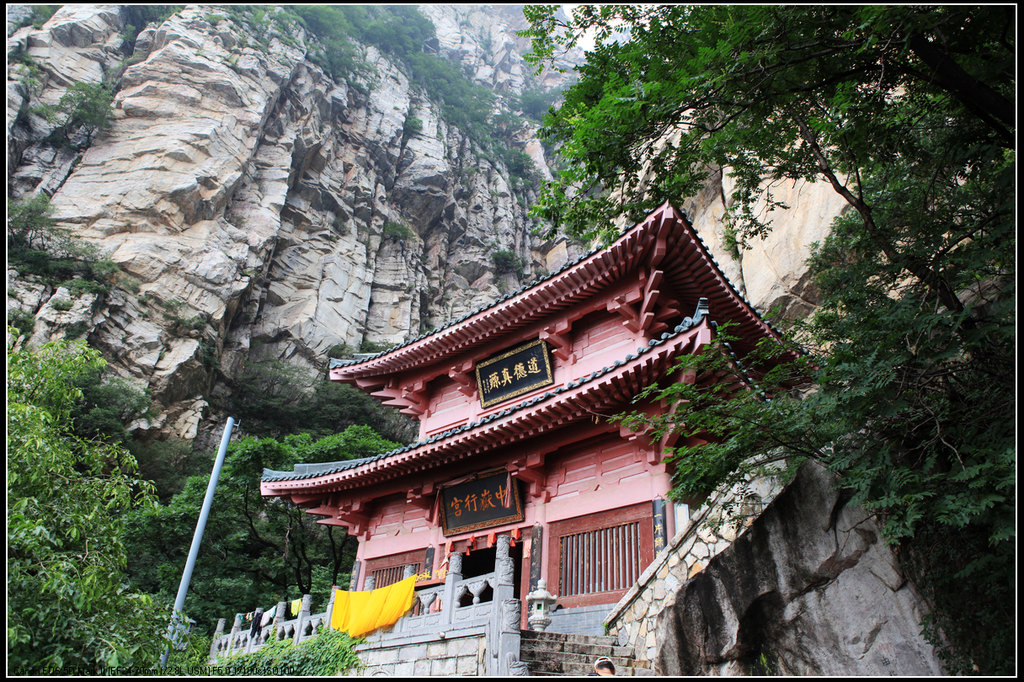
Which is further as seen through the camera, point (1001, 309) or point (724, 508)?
point (724, 508)

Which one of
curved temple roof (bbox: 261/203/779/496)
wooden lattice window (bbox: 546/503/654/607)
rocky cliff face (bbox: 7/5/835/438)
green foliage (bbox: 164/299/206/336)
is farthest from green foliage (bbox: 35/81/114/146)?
wooden lattice window (bbox: 546/503/654/607)

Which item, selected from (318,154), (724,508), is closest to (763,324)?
(724,508)

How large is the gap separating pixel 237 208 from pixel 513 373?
28513mm

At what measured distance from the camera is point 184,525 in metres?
19.1

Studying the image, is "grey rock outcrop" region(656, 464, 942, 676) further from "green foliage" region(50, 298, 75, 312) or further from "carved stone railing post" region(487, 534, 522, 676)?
"green foliage" region(50, 298, 75, 312)

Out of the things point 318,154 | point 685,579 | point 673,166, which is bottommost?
point 685,579

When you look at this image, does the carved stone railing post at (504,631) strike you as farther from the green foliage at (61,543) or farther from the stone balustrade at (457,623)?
the green foliage at (61,543)

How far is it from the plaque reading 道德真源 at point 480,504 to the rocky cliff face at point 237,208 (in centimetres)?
1212

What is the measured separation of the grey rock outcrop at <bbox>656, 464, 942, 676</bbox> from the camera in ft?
20.8

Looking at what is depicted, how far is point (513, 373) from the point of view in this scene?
1377 centimetres

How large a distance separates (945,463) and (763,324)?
6.52m

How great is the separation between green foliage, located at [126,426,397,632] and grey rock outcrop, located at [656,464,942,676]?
15.6 metres

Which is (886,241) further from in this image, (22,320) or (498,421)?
(22,320)

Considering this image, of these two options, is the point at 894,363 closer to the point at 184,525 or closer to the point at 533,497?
the point at 533,497
